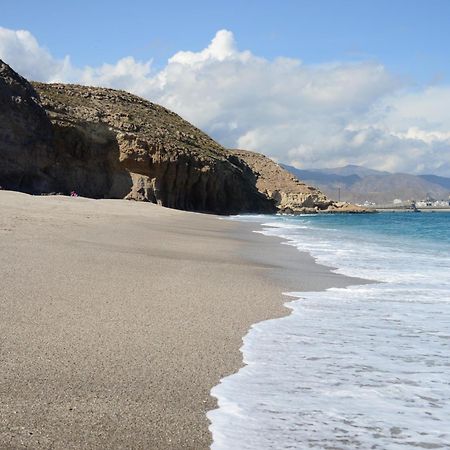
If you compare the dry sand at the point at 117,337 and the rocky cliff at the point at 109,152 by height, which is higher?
the rocky cliff at the point at 109,152

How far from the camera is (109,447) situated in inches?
116

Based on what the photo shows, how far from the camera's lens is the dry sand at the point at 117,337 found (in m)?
3.20

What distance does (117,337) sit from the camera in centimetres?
506

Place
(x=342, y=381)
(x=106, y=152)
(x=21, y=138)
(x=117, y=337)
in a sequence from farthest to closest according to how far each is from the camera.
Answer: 1. (x=106, y=152)
2. (x=21, y=138)
3. (x=117, y=337)
4. (x=342, y=381)

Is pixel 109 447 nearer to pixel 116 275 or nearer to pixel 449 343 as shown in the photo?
pixel 449 343

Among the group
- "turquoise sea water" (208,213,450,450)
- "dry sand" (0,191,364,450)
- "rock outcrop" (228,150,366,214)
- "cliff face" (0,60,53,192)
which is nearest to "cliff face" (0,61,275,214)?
"cliff face" (0,60,53,192)

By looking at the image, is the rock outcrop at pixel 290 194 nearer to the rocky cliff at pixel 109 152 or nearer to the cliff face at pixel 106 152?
the rocky cliff at pixel 109 152

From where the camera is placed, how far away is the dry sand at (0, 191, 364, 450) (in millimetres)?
3201

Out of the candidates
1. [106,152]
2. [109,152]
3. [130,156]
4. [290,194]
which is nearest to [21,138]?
[106,152]

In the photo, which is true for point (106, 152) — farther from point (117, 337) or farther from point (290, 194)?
point (290, 194)

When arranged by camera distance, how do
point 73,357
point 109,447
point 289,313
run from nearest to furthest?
point 109,447
point 73,357
point 289,313

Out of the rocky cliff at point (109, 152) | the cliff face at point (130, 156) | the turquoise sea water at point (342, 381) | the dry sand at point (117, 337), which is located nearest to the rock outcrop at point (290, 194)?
the rocky cliff at point (109, 152)

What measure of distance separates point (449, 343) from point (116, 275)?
4.84m

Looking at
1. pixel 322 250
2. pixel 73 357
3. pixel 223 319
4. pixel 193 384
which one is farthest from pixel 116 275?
pixel 322 250
